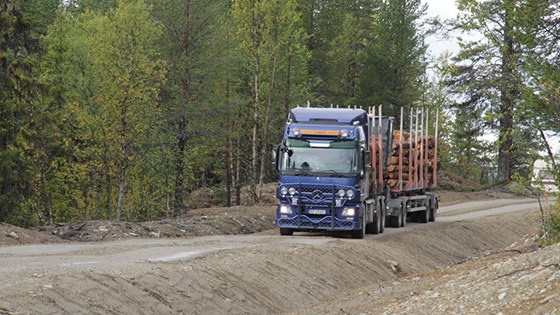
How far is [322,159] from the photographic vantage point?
90.1 ft

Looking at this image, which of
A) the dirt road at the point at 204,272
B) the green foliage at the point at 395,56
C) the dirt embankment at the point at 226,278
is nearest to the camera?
the dirt embankment at the point at 226,278

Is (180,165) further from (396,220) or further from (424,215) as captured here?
(396,220)

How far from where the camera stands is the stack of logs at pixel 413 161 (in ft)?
108

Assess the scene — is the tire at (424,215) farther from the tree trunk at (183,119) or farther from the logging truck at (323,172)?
the tree trunk at (183,119)

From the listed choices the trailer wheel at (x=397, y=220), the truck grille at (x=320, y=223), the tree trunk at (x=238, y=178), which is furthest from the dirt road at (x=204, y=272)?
the tree trunk at (x=238, y=178)

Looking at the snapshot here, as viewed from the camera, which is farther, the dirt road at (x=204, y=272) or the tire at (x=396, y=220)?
the tire at (x=396, y=220)

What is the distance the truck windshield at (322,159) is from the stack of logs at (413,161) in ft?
17.6

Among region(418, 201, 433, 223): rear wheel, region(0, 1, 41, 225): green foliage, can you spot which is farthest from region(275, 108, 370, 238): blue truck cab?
region(0, 1, 41, 225): green foliage

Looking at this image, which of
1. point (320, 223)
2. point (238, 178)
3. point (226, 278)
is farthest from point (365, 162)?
point (238, 178)

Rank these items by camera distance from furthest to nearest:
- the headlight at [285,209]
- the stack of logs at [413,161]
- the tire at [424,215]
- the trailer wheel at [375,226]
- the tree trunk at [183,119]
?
the tree trunk at [183,119], the tire at [424,215], the stack of logs at [413,161], the trailer wheel at [375,226], the headlight at [285,209]

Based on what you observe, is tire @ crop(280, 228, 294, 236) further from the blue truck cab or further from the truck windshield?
the truck windshield

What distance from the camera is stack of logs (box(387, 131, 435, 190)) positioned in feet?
108

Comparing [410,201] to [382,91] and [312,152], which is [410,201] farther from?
[382,91]

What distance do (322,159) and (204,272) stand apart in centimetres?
1028
